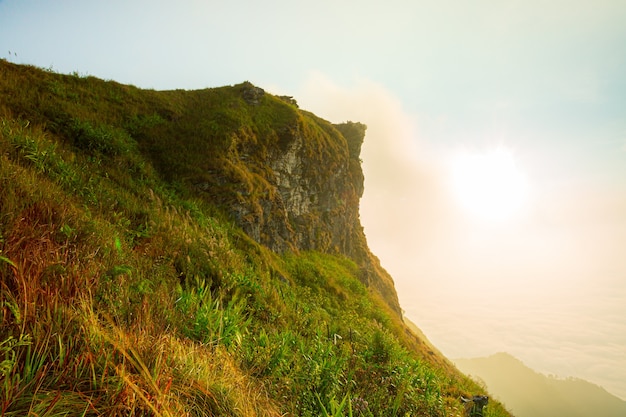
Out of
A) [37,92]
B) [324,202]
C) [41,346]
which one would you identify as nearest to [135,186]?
[37,92]

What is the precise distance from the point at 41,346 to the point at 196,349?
4.42ft

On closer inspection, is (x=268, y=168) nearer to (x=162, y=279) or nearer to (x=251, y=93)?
(x=251, y=93)

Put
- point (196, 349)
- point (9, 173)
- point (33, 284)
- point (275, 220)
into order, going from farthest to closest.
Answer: point (275, 220)
point (9, 173)
point (196, 349)
point (33, 284)

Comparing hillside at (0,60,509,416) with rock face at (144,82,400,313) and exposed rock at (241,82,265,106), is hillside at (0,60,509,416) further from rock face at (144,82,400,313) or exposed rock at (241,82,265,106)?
exposed rock at (241,82,265,106)

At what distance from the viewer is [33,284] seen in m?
2.61

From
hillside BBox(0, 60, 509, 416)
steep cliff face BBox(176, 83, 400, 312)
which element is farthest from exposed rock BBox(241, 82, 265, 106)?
hillside BBox(0, 60, 509, 416)

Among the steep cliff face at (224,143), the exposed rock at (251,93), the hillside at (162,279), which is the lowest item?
the hillside at (162,279)

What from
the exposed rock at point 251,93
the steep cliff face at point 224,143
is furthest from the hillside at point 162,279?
the exposed rock at point 251,93

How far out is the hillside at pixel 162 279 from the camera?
2.38 meters

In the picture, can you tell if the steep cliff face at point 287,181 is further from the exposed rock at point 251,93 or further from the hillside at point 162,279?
the hillside at point 162,279

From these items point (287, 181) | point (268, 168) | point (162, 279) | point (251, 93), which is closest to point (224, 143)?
point (268, 168)

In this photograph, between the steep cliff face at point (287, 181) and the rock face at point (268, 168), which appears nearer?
the rock face at point (268, 168)

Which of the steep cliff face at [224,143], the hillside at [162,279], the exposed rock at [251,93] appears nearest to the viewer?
the hillside at [162,279]

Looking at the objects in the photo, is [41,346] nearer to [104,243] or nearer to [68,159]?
[104,243]
